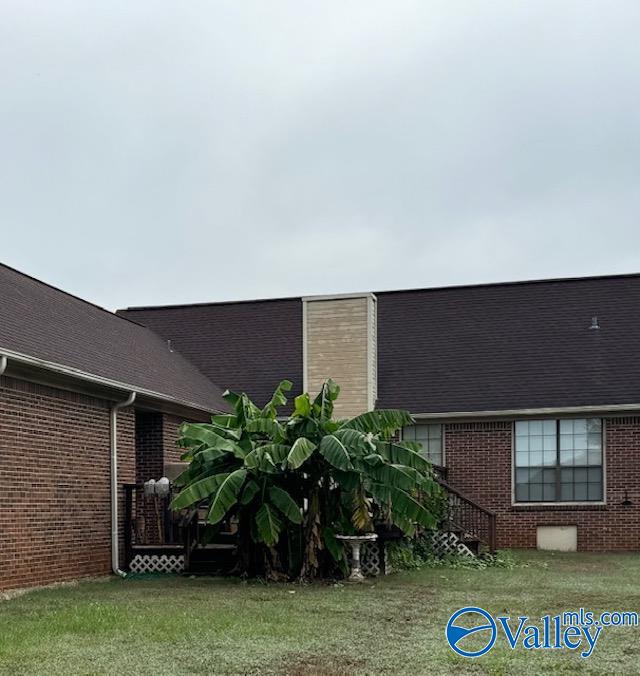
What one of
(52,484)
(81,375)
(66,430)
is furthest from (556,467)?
(52,484)

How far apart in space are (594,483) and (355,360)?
620 cm

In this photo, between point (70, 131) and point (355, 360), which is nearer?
point (70, 131)

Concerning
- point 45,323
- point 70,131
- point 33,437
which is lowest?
point 33,437

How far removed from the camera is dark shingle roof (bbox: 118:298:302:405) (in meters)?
26.5

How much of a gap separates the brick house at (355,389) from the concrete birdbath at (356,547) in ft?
14.0

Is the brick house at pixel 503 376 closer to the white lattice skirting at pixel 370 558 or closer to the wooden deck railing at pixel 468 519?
the wooden deck railing at pixel 468 519

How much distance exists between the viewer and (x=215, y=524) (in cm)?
1633

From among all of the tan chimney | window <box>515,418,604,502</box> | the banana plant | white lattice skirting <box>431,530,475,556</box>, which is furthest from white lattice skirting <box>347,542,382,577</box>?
the tan chimney

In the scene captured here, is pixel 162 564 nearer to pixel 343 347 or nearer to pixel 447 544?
pixel 447 544

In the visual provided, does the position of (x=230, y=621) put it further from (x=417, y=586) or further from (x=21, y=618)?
(x=417, y=586)

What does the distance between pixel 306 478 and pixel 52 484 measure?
3.97 metres

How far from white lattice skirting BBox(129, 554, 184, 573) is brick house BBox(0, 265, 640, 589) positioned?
0.49 m

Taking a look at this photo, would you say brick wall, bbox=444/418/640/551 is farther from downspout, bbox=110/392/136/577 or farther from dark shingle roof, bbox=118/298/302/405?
downspout, bbox=110/392/136/577

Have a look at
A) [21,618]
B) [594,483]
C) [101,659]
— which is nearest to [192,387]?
[594,483]
